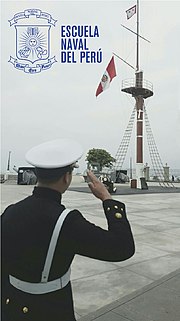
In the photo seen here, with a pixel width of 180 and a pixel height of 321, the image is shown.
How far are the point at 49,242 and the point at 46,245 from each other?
0.02 meters

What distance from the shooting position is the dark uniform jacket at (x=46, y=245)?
1.38 m

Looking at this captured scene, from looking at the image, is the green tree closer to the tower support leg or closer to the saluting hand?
the tower support leg

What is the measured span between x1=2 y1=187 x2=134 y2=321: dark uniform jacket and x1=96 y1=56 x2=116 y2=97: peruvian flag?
23.8 meters

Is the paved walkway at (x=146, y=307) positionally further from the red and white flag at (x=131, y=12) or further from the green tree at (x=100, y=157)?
the green tree at (x=100, y=157)


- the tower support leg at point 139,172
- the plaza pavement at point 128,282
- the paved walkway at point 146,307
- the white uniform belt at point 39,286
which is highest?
the white uniform belt at point 39,286

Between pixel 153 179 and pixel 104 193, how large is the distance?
39872 mm

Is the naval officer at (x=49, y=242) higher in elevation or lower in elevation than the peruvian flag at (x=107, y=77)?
lower

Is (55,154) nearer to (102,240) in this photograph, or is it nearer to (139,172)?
(102,240)

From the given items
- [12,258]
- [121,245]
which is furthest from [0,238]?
[121,245]

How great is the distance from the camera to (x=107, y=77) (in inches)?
976

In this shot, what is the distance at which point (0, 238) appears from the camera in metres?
1.50

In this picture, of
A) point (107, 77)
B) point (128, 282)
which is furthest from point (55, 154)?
point (107, 77)

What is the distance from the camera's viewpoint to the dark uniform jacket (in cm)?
138

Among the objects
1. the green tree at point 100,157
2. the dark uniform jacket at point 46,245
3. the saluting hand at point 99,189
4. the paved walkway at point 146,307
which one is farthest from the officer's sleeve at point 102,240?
the green tree at point 100,157
